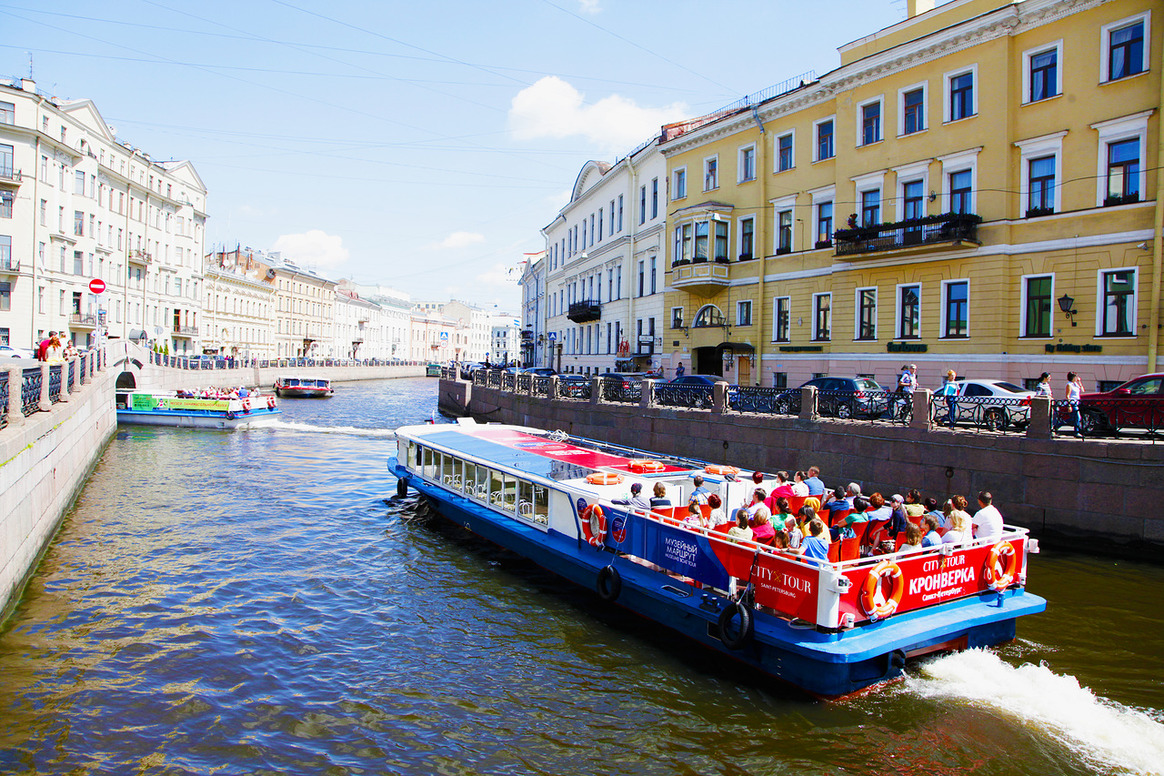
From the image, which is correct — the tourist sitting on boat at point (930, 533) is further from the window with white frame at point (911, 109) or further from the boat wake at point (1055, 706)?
the window with white frame at point (911, 109)

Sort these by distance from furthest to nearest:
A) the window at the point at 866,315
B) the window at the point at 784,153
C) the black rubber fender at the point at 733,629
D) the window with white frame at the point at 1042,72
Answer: the window at the point at 784,153 < the window at the point at 866,315 < the window with white frame at the point at 1042,72 < the black rubber fender at the point at 733,629

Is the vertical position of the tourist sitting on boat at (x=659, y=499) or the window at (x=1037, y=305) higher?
the window at (x=1037, y=305)

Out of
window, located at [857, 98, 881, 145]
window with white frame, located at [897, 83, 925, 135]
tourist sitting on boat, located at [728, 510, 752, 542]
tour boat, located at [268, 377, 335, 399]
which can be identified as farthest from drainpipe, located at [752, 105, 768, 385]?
tour boat, located at [268, 377, 335, 399]

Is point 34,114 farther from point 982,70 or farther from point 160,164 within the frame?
point 982,70

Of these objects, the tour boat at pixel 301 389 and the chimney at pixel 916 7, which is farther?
the tour boat at pixel 301 389

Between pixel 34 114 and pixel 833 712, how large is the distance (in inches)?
2046

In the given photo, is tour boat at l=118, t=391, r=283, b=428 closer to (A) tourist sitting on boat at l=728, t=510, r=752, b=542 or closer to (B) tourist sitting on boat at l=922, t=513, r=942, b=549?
(A) tourist sitting on boat at l=728, t=510, r=752, b=542

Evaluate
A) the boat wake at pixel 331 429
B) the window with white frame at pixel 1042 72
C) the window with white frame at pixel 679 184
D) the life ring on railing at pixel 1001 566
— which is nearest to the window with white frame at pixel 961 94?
the window with white frame at pixel 1042 72

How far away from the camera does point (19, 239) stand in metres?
41.9

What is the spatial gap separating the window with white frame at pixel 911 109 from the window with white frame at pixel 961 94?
874mm

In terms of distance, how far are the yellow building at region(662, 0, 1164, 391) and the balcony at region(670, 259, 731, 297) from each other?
9 cm

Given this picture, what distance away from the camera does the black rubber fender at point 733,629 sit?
7.96 meters

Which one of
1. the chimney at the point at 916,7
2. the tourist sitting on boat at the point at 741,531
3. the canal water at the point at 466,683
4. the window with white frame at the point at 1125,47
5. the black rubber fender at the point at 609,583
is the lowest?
the canal water at the point at 466,683

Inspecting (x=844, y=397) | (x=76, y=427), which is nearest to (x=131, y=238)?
(x=76, y=427)
